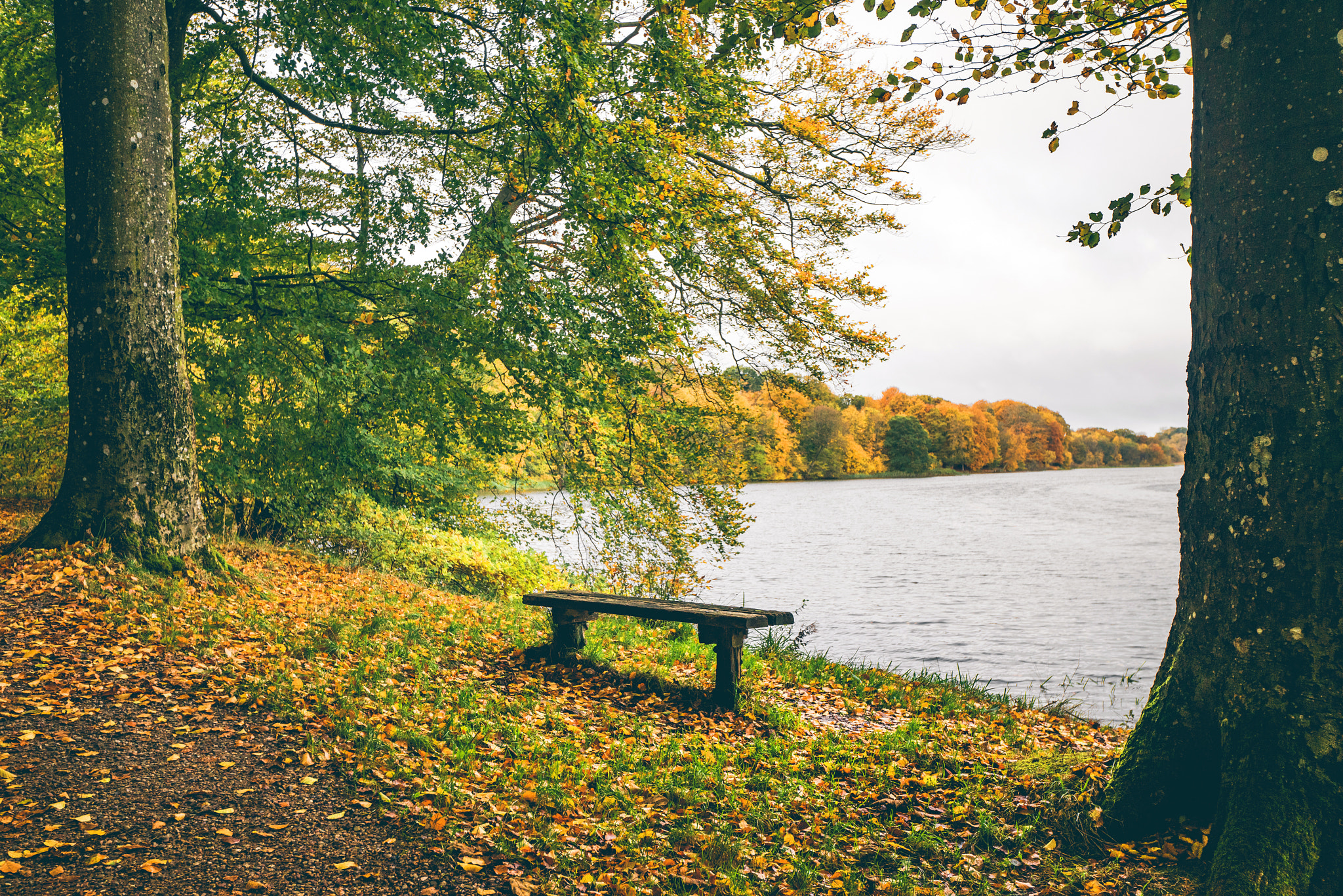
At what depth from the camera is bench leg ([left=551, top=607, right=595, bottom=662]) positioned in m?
6.71

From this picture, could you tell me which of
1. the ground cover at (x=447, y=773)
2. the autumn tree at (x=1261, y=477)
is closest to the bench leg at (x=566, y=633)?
the ground cover at (x=447, y=773)

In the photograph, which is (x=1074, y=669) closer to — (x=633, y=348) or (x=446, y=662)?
(x=633, y=348)

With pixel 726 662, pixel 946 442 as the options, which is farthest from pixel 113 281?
pixel 946 442

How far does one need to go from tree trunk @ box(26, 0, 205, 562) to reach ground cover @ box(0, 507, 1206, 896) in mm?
392

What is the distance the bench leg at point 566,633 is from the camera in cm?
671

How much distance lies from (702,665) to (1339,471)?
5635 millimetres

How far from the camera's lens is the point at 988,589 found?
60.2ft

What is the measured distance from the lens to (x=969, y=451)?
8788 cm

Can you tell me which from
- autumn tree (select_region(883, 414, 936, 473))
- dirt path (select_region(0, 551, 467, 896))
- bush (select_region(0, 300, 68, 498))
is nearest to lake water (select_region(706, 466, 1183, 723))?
dirt path (select_region(0, 551, 467, 896))

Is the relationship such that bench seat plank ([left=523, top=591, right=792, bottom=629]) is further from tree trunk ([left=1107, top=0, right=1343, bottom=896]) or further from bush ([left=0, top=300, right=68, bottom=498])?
bush ([left=0, top=300, right=68, bottom=498])

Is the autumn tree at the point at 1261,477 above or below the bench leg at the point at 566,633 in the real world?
above

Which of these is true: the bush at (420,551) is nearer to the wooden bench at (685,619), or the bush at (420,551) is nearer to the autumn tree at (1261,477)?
the wooden bench at (685,619)

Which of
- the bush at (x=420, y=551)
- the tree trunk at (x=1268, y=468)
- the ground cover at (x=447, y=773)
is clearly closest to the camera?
the tree trunk at (x=1268, y=468)

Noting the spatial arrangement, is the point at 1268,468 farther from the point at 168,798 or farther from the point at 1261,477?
the point at 168,798
